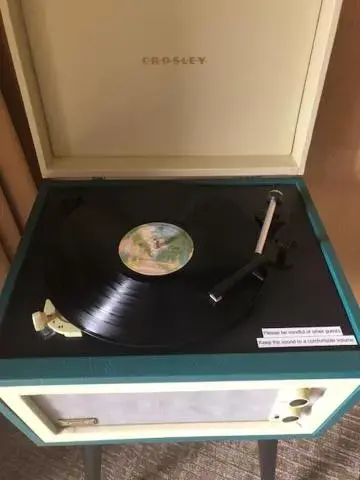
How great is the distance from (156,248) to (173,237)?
0.04 meters

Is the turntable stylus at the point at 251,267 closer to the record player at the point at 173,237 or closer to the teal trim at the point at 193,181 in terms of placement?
the record player at the point at 173,237

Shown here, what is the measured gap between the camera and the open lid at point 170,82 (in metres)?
0.74

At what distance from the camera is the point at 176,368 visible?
597 millimetres

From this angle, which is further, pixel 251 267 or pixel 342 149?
pixel 342 149

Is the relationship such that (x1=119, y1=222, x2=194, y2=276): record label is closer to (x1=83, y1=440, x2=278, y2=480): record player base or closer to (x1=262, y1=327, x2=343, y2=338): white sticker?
(x1=262, y1=327, x2=343, y2=338): white sticker

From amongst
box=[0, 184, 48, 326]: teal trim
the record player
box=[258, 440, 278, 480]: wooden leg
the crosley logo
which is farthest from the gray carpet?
the crosley logo

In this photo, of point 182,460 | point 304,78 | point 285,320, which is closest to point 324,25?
point 304,78

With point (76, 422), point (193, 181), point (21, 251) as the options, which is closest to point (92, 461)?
point (76, 422)

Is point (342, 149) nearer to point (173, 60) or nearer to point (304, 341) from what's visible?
point (173, 60)

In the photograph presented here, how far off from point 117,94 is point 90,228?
25 centimetres

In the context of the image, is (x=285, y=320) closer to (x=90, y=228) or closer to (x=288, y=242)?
(x=288, y=242)

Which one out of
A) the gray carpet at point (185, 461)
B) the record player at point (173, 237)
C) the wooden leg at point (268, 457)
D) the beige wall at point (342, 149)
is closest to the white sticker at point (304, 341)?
the record player at point (173, 237)

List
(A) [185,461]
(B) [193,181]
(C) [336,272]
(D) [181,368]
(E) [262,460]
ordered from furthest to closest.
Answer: (A) [185,461]
(E) [262,460]
(B) [193,181]
(C) [336,272]
(D) [181,368]

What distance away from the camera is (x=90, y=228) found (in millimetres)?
763
